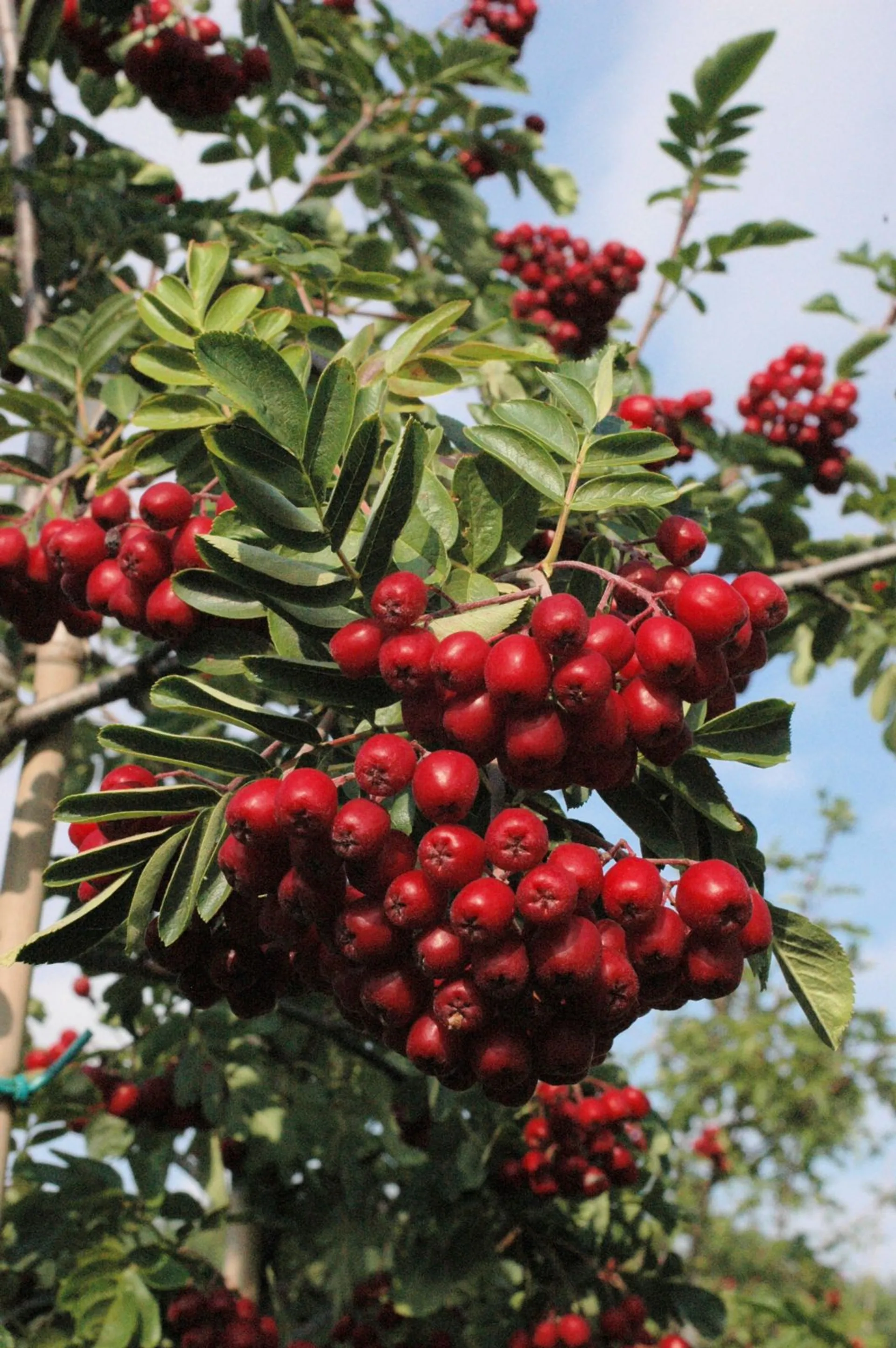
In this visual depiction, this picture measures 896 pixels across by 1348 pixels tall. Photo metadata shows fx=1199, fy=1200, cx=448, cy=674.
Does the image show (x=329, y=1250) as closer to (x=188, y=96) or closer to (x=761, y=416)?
(x=761, y=416)

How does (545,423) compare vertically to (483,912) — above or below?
above

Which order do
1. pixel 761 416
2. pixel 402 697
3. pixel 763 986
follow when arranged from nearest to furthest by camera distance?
pixel 402 697
pixel 763 986
pixel 761 416

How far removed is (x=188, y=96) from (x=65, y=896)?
2.67 m

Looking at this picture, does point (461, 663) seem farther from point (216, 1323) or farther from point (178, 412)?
point (216, 1323)

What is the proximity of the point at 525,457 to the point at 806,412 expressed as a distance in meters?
3.23

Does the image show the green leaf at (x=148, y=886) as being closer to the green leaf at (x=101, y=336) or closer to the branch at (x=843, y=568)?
the green leaf at (x=101, y=336)

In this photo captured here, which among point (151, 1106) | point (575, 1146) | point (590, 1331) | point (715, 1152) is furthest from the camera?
point (715, 1152)

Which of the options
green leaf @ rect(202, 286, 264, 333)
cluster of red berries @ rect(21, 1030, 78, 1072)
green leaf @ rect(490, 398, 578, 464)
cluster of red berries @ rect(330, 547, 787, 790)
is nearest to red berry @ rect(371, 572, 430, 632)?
cluster of red berries @ rect(330, 547, 787, 790)

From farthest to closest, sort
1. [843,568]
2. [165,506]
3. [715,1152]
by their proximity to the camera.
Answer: [715,1152] < [843,568] < [165,506]

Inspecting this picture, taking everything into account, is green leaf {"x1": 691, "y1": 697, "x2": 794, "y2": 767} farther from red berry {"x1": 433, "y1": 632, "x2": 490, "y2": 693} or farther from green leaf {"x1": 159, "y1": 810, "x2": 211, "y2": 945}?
green leaf {"x1": 159, "y1": 810, "x2": 211, "y2": 945}

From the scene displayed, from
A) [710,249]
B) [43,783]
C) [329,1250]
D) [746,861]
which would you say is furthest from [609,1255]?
[710,249]

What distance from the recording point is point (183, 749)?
1488mm

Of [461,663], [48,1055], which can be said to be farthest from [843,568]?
[48,1055]

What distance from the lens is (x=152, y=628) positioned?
177 cm
